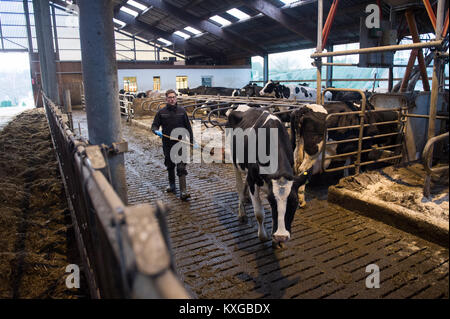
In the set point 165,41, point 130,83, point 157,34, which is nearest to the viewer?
point 130,83

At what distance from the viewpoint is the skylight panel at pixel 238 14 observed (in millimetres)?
19080

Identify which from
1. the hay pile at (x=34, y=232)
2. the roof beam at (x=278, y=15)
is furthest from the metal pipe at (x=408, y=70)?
the roof beam at (x=278, y=15)

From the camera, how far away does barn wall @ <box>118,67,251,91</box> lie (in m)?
24.6

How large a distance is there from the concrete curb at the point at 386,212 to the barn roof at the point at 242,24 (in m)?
4.20

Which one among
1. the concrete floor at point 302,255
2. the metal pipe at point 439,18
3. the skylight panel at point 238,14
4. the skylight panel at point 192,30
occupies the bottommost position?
the concrete floor at point 302,255

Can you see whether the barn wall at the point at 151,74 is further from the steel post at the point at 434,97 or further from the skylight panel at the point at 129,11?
the steel post at the point at 434,97

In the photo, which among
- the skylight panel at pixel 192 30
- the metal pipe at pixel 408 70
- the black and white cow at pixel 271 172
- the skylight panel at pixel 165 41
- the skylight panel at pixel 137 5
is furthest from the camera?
the skylight panel at pixel 165 41

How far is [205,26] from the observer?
69.8 ft

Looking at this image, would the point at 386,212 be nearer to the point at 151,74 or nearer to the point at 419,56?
the point at 419,56

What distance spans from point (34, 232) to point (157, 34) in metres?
26.3

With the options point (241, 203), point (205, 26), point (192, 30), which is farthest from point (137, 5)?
point (241, 203)
